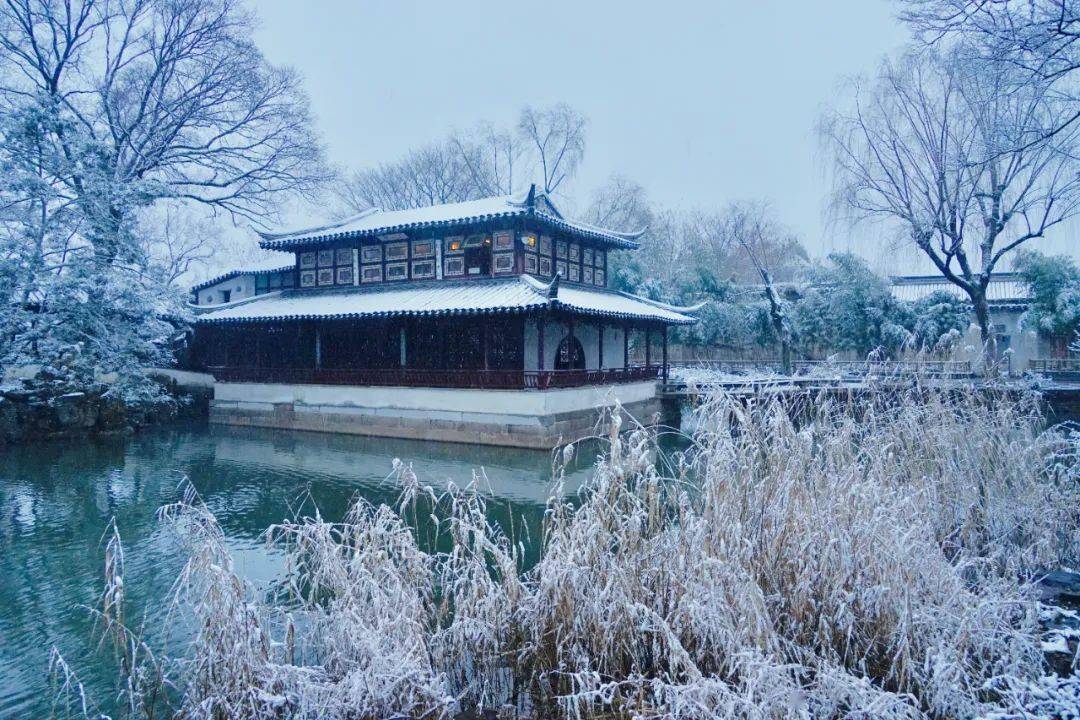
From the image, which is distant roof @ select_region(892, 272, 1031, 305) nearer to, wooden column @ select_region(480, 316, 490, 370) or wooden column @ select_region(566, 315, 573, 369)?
wooden column @ select_region(566, 315, 573, 369)

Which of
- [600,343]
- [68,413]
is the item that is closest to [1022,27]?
[600,343]

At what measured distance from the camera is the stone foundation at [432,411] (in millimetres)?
13008

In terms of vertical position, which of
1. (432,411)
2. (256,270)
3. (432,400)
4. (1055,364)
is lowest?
(432,411)

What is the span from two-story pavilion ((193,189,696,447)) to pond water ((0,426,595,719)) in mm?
939

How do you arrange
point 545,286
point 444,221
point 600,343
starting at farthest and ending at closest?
point 600,343
point 444,221
point 545,286

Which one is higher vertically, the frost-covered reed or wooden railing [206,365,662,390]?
wooden railing [206,365,662,390]

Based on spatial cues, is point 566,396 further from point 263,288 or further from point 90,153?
point 263,288

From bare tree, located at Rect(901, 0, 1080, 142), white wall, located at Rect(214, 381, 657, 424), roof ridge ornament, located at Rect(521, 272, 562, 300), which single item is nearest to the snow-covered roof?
roof ridge ornament, located at Rect(521, 272, 562, 300)

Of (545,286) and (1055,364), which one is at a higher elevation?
(545,286)

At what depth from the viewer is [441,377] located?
14.0 m

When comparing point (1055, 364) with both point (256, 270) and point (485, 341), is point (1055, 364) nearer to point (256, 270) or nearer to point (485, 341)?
point (485, 341)

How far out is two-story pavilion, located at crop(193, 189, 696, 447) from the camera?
13453 millimetres

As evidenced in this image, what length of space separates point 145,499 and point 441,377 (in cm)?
632

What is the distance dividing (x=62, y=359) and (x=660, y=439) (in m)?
13.2
